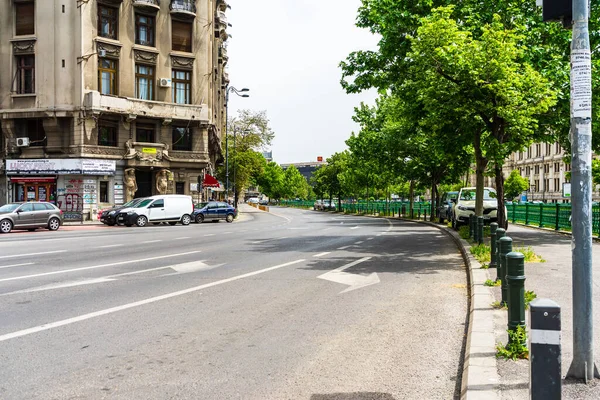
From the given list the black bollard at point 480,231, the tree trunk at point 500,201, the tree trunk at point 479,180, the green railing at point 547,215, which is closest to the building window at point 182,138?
the green railing at point 547,215

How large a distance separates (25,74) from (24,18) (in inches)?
148

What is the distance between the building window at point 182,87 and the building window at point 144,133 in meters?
2.82

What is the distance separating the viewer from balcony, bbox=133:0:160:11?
123ft

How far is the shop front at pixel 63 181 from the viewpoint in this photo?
35.2m

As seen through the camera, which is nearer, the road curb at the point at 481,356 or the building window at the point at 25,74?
the road curb at the point at 481,356

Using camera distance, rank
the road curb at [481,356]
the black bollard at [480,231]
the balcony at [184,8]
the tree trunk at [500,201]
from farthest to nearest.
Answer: the balcony at [184,8] → the tree trunk at [500,201] → the black bollard at [480,231] → the road curb at [481,356]

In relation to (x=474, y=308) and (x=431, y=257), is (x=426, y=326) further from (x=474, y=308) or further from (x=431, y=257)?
(x=431, y=257)

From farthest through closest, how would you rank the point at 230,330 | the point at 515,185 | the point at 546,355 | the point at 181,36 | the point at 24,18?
the point at 515,185
the point at 181,36
the point at 24,18
the point at 230,330
the point at 546,355

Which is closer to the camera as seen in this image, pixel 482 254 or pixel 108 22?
pixel 482 254

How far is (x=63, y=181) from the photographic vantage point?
35812 millimetres

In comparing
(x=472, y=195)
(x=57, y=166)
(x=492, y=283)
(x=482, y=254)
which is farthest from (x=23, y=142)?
(x=492, y=283)

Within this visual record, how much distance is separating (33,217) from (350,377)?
81.6 ft

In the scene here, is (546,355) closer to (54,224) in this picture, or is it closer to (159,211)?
(54,224)

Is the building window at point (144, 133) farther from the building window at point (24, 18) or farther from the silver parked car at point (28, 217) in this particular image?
the silver parked car at point (28, 217)
